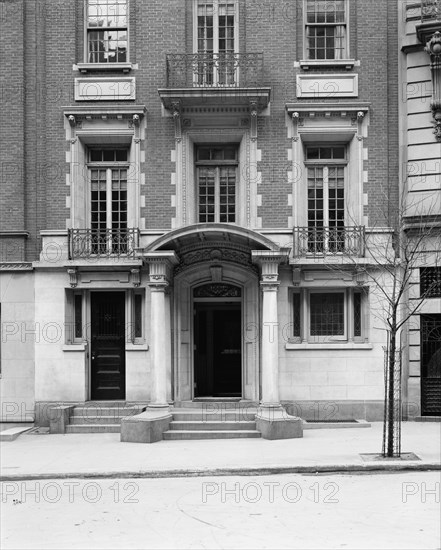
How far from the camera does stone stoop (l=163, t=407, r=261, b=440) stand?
16203mm

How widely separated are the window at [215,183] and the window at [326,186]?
6.61 ft

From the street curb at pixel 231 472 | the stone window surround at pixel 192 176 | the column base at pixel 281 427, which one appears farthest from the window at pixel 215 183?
the street curb at pixel 231 472

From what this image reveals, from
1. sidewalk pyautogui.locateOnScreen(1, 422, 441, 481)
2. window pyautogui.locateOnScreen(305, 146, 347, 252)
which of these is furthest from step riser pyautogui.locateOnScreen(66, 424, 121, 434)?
window pyautogui.locateOnScreen(305, 146, 347, 252)

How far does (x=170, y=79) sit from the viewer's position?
1864 centimetres

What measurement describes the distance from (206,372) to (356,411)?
4.01 m

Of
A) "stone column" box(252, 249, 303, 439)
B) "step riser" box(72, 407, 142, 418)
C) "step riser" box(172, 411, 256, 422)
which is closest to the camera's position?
"stone column" box(252, 249, 303, 439)

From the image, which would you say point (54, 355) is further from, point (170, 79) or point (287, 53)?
point (287, 53)

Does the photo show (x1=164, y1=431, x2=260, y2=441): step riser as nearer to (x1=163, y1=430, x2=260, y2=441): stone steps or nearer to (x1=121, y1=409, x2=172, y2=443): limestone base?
(x1=163, y1=430, x2=260, y2=441): stone steps

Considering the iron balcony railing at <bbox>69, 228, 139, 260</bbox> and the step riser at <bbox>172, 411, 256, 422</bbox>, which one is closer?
the step riser at <bbox>172, 411, 256, 422</bbox>

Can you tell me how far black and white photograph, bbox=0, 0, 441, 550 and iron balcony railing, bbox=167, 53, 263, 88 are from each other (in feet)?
0.23

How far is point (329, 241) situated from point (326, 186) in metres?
1.56

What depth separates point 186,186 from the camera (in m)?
18.6

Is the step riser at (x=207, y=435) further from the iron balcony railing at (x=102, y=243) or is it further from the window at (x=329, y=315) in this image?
the iron balcony railing at (x=102, y=243)

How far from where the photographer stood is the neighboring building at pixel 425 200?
18.1 m
